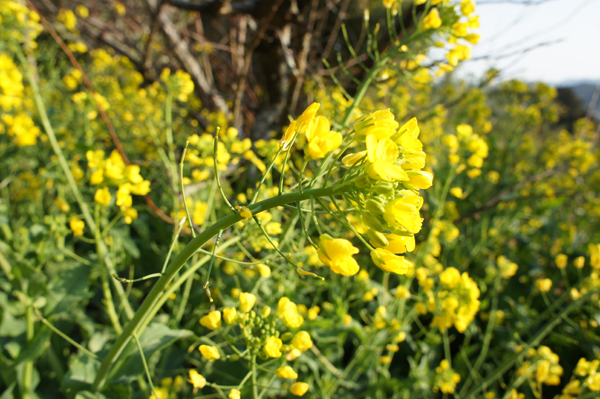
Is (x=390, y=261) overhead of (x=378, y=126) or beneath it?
beneath

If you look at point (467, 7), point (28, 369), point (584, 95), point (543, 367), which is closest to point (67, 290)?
point (28, 369)

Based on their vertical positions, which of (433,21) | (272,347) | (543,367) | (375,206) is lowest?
(543,367)

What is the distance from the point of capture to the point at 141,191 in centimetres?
128

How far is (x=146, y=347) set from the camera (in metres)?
1.01

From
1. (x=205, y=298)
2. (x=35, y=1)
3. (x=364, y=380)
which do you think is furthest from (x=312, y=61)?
(x=35, y=1)

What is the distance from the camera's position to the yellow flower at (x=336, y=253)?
1.90 ft

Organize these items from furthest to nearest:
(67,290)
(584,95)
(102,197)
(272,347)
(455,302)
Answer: (584,95) < (455,302) < (67,290) < (102,197) < (272,347)

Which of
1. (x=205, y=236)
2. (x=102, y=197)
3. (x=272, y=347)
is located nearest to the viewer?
(x=205, y=236)

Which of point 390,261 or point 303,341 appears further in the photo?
point 303,341

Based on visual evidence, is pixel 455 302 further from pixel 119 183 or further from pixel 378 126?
pixel 119 183

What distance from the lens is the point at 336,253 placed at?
0.58 meters

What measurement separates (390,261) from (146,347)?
0.80 m

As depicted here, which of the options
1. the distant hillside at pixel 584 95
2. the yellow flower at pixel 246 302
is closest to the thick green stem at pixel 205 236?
the yellow flower at pixel 246 302

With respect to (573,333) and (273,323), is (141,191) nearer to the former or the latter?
(273,323)
